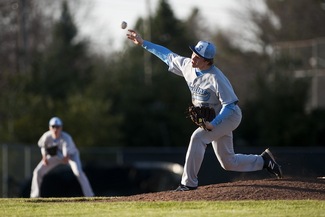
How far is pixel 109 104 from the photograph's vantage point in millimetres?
32156

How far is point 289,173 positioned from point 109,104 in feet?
66.3

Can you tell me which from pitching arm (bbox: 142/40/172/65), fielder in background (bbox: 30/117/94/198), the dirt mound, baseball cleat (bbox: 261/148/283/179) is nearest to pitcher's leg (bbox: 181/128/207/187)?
the dirt mound

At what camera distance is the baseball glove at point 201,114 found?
34.8 feet

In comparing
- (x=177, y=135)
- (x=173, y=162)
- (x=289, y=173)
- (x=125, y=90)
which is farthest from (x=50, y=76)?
(x=289, y=173)

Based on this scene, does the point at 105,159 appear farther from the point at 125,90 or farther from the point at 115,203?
the point at 115,203

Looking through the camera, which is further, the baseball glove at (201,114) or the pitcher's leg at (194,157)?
the pitcher's leg at (194,157)

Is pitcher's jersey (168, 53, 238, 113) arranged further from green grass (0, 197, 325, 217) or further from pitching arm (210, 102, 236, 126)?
green grass (0, 197, 325, 217)

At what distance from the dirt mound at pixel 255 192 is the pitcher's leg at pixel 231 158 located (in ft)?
0.76

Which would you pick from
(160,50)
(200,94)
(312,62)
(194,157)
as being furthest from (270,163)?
(312,62)

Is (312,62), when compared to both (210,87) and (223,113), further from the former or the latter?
(223,113)

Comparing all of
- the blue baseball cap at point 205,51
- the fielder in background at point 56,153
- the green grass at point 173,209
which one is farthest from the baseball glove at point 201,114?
the fielder in background at point 56,153

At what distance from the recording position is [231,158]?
36.4 ft

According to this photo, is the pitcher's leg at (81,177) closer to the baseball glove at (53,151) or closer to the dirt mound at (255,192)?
the baseball glove at (53,151)

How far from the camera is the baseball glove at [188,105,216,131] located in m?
10.6
